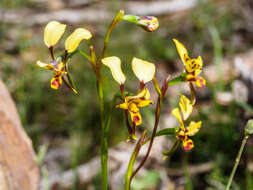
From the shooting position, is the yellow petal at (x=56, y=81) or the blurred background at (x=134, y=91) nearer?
the yellow petal at (x=56, y=81)

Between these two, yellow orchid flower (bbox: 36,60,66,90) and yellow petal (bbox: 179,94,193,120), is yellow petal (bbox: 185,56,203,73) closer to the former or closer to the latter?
yellow petal (bbox: 179,94,193,120)

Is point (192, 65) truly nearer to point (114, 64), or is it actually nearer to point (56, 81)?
point (114, 64)

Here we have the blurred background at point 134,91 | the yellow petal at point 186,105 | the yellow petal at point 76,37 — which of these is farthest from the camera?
the blurred background at point 134,91

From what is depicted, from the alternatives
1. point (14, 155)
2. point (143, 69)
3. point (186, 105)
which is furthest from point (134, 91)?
point (143, 69)

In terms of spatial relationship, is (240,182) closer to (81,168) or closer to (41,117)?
(81,168)

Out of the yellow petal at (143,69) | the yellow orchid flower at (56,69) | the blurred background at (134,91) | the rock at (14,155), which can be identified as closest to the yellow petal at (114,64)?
the yellow petal at (143,69)

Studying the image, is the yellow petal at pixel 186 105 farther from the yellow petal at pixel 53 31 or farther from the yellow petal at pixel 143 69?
the yellow petal at pixel 53 31

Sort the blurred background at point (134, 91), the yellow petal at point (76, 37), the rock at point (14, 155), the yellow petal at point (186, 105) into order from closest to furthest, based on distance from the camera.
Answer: the yellow petal at point (76, 37) → the yellow petal at point (186, 105) → the rock at point (14, 155) → the blurred background at point (134, 91)
